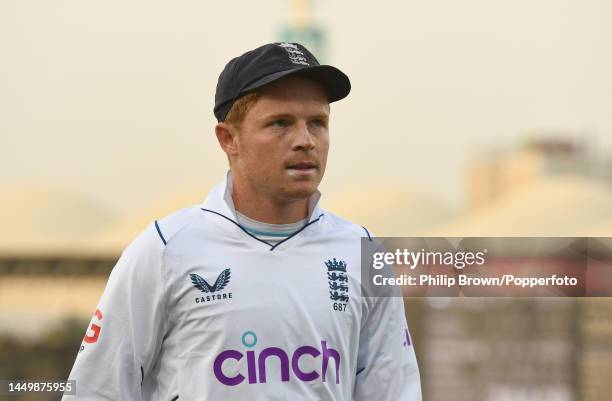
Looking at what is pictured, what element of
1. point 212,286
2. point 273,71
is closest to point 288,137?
point 273,71

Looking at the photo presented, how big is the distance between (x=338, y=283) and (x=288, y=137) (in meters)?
0.36

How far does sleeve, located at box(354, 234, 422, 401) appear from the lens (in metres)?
3.13

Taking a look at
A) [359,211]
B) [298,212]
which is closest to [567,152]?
[359,211]

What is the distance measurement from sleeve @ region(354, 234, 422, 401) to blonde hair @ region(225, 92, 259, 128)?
1.59 ft

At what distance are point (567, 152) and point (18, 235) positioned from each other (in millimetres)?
28265

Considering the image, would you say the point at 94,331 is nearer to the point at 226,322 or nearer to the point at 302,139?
the point at 226,322

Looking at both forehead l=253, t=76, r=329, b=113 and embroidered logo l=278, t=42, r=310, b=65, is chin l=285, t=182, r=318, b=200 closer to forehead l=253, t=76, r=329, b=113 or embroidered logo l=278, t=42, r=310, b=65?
forehead l=253, t=76, r=329, b=113

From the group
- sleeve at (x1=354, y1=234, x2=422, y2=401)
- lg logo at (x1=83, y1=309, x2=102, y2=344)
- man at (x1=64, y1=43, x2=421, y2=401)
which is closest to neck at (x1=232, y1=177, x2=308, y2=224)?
man at (x1=64, y1=43, x2=421, y2=401)

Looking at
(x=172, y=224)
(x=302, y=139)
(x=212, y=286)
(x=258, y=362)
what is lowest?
(x=258, y=362)

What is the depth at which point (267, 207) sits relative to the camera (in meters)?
3.07

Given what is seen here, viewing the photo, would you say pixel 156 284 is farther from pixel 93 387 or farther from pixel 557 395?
pixel 557 395

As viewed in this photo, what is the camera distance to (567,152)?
231 ft

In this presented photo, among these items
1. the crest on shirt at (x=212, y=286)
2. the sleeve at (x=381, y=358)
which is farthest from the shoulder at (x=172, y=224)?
the sleeve at (x=381, y=358)

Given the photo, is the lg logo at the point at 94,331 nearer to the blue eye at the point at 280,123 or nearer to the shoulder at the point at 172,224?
the shoulder at the point at 172,224
